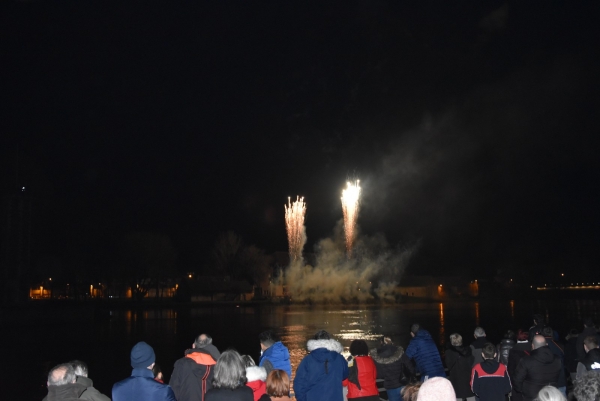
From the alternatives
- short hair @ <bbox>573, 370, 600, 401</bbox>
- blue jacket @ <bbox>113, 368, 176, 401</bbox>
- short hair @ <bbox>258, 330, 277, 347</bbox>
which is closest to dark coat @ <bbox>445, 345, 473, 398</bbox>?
short hair @ <bbox>258, 330, 277, 347</bbox>

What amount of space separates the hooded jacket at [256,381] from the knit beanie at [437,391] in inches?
100

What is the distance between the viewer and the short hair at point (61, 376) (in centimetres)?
592

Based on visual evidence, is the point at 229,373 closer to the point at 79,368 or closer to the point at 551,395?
the point at 79,368

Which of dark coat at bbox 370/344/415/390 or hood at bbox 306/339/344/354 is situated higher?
hood at bbox 306/339/344/354

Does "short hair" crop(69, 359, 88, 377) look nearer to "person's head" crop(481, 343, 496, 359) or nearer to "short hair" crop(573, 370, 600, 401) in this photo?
"short hair" crop(573, 370, 600, 401)

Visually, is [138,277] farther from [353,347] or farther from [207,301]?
[353,347]

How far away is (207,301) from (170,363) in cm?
7906

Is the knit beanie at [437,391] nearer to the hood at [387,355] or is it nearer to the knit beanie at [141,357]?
the knit beanie at [141,357]

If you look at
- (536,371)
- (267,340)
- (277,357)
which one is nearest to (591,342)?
(536,371)

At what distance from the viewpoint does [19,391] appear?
747 inches

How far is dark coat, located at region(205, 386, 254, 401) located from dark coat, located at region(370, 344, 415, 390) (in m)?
3.59

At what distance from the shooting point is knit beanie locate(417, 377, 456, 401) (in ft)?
17.7

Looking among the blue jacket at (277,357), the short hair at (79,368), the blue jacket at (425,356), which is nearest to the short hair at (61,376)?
the short hair at (79,368)

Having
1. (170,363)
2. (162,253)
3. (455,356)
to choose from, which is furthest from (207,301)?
(455,356)
